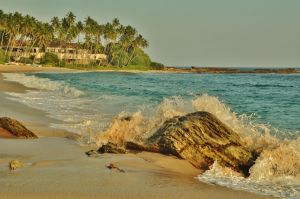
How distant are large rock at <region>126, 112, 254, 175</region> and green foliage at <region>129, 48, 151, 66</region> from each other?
5768 inches

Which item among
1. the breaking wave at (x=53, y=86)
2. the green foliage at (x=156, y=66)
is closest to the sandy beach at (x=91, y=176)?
the breaking wave at (x=53, y=86)

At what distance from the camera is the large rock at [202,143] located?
26.3ft

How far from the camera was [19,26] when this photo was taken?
354ft

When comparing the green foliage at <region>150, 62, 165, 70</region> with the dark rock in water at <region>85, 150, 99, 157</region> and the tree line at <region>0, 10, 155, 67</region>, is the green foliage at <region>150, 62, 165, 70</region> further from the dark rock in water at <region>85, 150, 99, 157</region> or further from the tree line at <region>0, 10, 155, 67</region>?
the dark rock in water at <region>85, 150, 99, 157</region>

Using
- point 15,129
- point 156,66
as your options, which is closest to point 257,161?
point 15,129

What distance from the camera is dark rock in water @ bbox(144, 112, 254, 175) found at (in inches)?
316

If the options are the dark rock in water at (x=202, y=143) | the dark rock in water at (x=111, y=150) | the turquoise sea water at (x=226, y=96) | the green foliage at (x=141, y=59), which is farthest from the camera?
the green foliage at (x=141, y=59)

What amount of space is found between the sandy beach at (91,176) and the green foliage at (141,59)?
Result: 147 m

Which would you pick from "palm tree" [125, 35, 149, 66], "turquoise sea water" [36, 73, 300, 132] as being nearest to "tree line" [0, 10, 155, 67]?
"palm tree" [125, 35, 149, 66]

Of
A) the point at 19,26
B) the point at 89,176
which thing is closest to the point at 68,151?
the point at 89,176

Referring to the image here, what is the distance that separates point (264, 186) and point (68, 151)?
3.97 m

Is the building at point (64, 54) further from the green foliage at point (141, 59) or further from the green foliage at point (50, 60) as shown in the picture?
the green foliage at point (141, 59)

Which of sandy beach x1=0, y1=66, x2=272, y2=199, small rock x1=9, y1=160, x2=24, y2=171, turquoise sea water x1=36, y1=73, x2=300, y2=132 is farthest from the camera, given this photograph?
turquoise sea water x1=36, y1=73, x2=300, y2=132

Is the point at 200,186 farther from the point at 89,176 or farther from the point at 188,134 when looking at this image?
the point at 188,134
